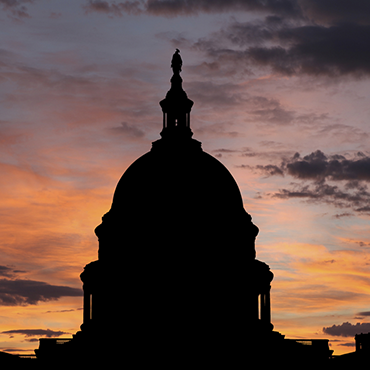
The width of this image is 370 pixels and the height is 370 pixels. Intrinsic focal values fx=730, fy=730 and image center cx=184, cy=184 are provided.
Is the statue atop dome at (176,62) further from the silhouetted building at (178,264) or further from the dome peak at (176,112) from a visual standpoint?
the silhouetted building at (178,264)

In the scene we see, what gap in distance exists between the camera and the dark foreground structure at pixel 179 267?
49.0 metres

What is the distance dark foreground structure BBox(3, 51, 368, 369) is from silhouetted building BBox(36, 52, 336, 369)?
0.23 feet

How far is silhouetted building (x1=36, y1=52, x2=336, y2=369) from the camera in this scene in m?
49.4

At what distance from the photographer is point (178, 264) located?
168ft

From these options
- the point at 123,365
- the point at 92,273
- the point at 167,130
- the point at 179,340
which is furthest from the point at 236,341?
the point at 167,130

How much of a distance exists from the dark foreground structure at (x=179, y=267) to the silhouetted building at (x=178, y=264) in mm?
71

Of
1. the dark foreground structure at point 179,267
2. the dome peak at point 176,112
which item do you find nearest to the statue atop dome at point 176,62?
the dome peak at point 176,112

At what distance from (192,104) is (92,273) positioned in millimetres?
14928

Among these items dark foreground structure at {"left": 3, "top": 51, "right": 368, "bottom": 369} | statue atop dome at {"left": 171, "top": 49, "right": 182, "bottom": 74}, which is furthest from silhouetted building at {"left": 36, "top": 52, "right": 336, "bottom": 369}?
statue atop dome at {"left": 171, "top": 49, "right": 182, "bottom": 74}

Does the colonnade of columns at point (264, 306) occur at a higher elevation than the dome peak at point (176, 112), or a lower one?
lower

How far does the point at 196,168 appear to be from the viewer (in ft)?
171

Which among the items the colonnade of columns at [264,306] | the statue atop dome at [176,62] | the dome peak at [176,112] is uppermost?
the statue atop dome at [176,62]

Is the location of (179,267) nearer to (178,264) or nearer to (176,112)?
(178,264)

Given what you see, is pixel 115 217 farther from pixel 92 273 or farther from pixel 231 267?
pixel 231 267
